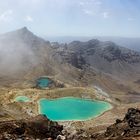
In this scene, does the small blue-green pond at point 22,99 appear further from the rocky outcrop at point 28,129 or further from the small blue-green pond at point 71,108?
the rocky outcrop at point 28,129

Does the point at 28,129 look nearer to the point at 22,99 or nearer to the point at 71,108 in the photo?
the point at 71,108

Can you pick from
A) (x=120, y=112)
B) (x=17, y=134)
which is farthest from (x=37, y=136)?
(x=120, y=112)

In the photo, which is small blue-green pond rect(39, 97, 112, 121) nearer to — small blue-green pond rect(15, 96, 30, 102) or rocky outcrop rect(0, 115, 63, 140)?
small blue-green pond rect(15, 96, 30, 102)

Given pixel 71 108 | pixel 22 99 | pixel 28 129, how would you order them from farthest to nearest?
pixel 22 99 → pixel 71 108 → pixel 28 129

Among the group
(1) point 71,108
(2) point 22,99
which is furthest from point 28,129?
(2) point 22,99

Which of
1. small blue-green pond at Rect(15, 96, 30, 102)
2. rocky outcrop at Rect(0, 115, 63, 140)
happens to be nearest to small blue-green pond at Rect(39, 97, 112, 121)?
small blue-green pond at Rect(15, 96, 30, 102)

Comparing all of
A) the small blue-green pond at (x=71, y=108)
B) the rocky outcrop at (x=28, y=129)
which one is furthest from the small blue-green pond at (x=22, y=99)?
the rocky outcrop at (x=28, y=129)

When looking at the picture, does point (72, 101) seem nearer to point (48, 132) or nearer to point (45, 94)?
point (45, 94)
